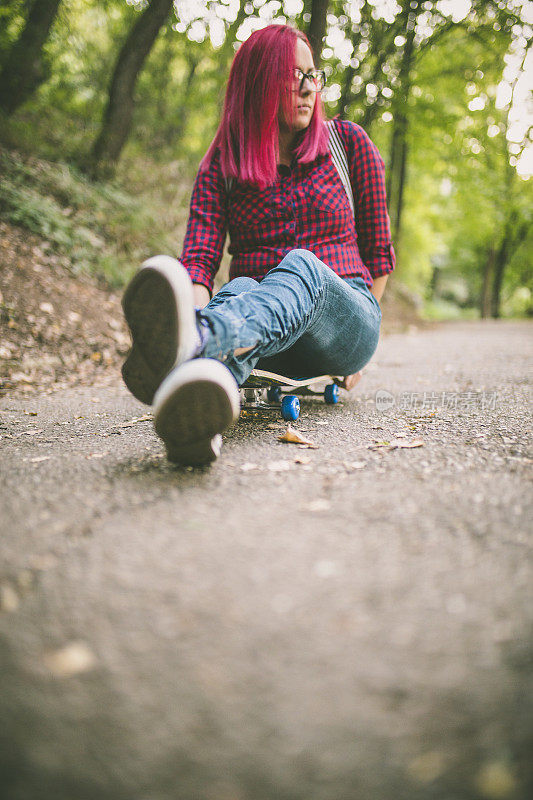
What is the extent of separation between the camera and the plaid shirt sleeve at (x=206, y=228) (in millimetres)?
2096

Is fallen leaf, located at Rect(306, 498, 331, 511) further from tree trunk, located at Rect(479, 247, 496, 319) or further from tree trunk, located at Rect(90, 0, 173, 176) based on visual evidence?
tree trunk, located at Rect(479, 247, 496, 319)

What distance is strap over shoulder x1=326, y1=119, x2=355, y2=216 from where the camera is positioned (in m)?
2.24

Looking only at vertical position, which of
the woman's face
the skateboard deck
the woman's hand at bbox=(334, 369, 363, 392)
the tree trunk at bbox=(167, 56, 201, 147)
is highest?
the tree trunk at bbox=(167, 56, 201, 147)

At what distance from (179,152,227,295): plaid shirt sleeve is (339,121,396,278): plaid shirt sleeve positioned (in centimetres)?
63

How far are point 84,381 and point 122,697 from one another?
3.22 meters

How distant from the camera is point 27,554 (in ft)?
3.37

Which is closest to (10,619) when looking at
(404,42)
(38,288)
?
(38,288)

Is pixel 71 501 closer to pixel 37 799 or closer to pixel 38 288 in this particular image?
pixel 37 799

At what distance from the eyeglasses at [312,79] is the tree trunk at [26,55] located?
18.2ft

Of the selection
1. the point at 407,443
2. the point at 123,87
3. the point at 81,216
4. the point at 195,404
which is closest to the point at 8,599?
the point at 195,404

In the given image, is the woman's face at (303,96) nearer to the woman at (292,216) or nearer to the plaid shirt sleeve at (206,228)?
the woman at (292,216)

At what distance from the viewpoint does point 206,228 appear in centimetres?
216

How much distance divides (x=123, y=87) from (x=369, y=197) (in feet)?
18.7

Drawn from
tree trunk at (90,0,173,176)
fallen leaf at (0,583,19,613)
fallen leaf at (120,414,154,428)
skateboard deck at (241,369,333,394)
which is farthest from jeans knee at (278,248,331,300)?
tree trunk at (90,0,173,176)
